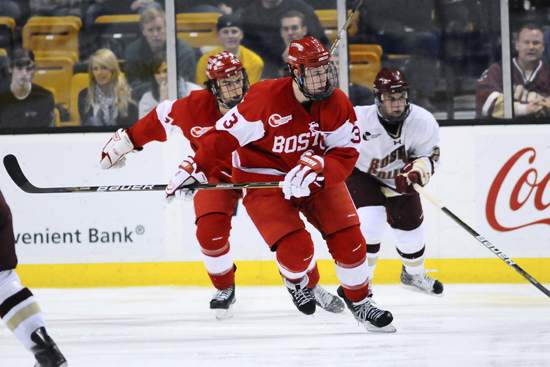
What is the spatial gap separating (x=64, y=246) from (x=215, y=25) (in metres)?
1.78

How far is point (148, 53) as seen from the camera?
15.8 feet

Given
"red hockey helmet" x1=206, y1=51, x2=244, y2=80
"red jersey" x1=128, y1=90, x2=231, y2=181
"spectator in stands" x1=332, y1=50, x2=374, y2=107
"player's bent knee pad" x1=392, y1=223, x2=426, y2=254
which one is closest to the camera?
"red hockey helmet" x1=206, y1=51, x2=244, y2=80

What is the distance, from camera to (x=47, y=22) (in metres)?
4.83

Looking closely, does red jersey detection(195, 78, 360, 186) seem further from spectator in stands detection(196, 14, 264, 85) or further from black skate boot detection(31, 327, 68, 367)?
spectator in stands detection(196, 14, 264, 85)

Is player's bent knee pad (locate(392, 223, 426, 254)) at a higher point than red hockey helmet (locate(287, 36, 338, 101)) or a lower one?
lower

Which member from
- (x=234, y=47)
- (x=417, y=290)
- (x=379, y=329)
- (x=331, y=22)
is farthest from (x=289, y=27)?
(x=379, y=329)

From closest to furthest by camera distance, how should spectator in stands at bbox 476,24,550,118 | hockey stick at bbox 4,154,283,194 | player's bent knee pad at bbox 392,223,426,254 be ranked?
hockey stick at bbox 4,154,283,194 → player's bent knee pad at bbox 392,223,426,254 → spectator in stands at bbox 476,24,550,118

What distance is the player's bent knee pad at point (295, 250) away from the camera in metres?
2.80

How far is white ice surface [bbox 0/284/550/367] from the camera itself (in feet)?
8.43

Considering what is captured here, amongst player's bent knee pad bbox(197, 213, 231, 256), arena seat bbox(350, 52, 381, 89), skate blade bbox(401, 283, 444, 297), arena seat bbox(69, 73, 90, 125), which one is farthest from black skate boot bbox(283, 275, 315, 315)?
arena seat bbox(69, 73, 90, 125)

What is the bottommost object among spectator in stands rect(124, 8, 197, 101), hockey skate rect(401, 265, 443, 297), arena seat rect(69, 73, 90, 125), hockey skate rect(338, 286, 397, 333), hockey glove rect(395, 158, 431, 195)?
hockey skate rect(401, 265, 443, 297)

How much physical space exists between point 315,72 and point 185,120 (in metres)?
0.93

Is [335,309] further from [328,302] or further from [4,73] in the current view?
[4,73]

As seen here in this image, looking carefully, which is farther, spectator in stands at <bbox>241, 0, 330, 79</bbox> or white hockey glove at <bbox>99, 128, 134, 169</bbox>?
spectator in stands at <bbox>241, 0, 330, 79</bbox>
